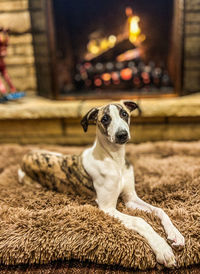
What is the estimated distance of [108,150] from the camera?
1.24m

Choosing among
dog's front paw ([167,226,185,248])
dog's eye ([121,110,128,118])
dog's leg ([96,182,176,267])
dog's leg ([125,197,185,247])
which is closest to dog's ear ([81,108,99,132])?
dog's eye ([121,110,128,118])

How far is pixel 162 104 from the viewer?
6.46 feet

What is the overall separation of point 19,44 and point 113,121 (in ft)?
5.33

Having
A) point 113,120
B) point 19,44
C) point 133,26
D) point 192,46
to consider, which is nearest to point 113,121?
point 113,120

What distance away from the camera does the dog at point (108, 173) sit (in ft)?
3.50

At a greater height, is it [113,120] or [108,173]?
[113,120]

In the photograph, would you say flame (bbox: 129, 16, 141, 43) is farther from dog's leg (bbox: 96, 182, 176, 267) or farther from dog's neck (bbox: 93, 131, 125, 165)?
dog's leg (bbox: 96, 182, 176, 267)

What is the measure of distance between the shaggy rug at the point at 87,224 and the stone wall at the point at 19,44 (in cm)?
119

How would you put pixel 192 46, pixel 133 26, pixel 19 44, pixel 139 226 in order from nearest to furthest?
pixel 139 226 → pixel 192 46 → pixel 133 26 → pixel 19 44

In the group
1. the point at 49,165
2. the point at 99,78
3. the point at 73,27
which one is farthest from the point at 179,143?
the point at 73,27

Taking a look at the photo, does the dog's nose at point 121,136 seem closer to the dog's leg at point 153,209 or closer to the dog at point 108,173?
the dog at point 108,173

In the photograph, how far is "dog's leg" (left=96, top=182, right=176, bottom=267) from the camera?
98 cm

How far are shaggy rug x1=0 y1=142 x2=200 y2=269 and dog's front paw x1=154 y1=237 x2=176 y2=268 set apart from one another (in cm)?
3

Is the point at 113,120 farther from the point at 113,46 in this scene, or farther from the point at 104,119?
the point at 113,46
